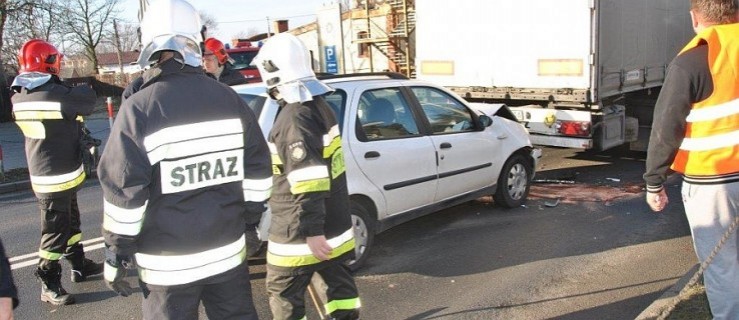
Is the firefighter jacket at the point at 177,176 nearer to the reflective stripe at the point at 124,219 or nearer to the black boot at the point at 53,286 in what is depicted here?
the reflective stripe at the point at 124,219

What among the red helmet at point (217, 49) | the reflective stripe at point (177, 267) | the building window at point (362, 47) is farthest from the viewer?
the building window at point (362, 47)

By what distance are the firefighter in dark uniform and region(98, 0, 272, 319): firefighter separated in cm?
230

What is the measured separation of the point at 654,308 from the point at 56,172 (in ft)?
13.9

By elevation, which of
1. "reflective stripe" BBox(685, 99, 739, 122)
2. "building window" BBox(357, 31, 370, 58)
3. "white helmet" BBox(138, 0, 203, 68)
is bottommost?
"reflective stripe" BBox(685, 99, 739, 122)

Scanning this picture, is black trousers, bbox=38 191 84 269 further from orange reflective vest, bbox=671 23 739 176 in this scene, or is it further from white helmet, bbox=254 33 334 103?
orange reflective vest, bbox=671 23 739 176

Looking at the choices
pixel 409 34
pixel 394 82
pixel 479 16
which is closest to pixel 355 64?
pixel 409 34

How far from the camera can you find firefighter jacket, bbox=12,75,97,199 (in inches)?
169

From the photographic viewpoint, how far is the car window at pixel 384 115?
500cm

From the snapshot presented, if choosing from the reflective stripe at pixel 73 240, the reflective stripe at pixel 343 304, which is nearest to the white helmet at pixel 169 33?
the reflective stripe at pixel 343 304

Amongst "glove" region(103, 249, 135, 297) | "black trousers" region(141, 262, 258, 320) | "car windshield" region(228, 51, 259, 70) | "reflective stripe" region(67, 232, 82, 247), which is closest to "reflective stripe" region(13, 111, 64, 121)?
"reflective stripe" region(67, 232, 82, 247)

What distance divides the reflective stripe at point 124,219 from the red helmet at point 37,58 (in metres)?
2.71

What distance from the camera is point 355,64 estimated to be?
27734mm

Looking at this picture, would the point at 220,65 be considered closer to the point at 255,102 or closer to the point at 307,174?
the point at 255,102

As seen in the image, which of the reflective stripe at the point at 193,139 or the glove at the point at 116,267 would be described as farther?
the glove at the point at 116,267
